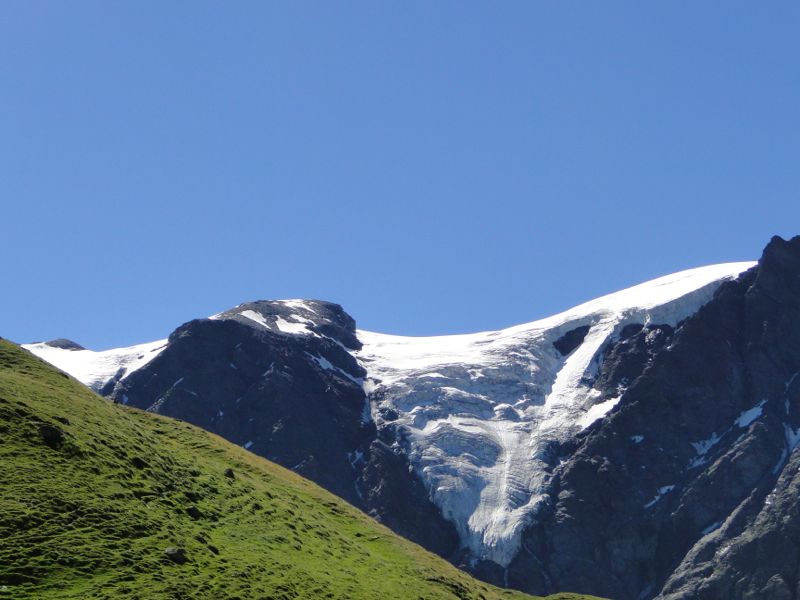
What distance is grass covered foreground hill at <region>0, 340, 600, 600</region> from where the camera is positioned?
66.5 meters

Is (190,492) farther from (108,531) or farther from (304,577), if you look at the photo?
(108,531)

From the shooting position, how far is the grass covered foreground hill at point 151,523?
66.5 metres

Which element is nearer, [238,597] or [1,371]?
[238,597]

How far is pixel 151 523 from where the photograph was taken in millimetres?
77438

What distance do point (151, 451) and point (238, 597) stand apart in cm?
2353

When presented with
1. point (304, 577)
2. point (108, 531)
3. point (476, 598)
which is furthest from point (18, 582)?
point (476, 598)

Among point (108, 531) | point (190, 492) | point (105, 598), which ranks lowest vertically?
point (105, 598)

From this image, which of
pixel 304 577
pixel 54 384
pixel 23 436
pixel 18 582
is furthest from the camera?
pixel 54 384

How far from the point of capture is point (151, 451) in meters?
94.0

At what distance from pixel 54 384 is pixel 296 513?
2457 centimetres

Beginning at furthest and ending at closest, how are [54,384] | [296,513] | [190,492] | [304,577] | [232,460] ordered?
[232,460], [296,513], [54,384], [190,492], [304,577]

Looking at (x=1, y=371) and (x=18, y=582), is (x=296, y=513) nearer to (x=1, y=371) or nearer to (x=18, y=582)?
(x=1, y=371)

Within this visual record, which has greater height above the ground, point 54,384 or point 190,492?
point 54,384

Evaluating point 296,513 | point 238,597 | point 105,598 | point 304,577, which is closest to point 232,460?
point 296,513
